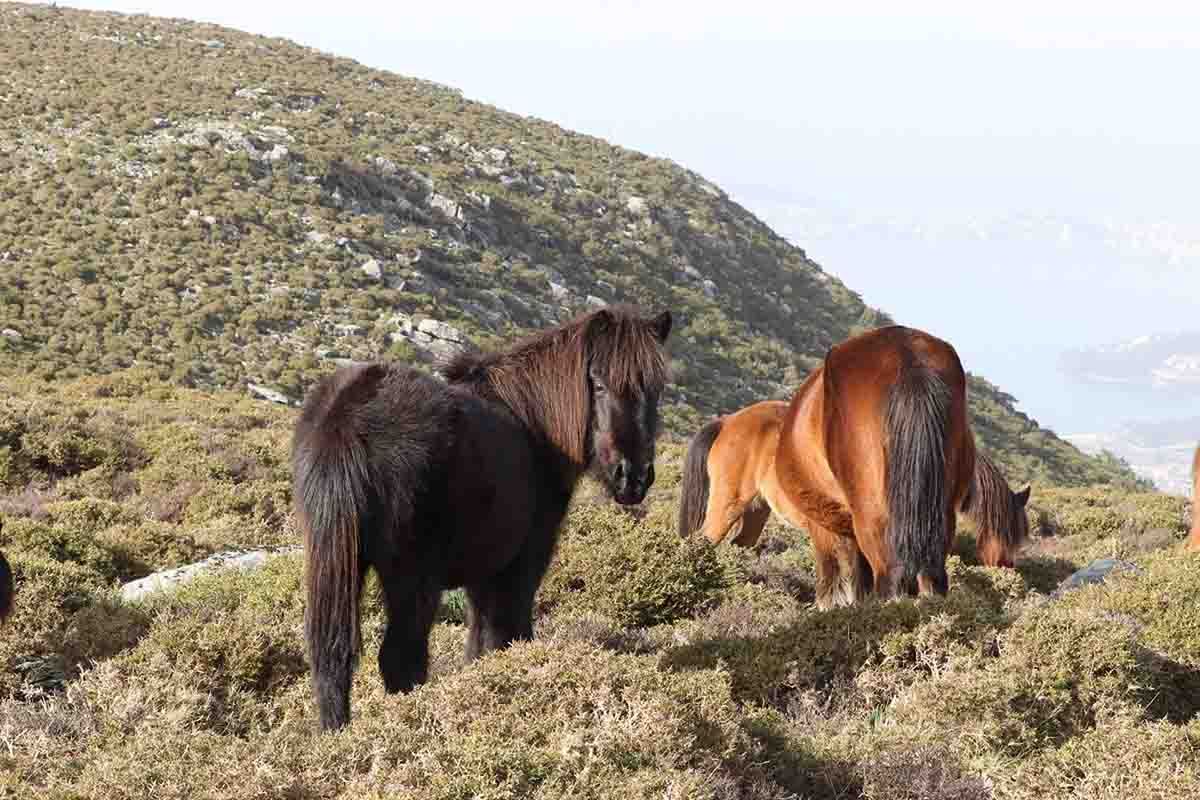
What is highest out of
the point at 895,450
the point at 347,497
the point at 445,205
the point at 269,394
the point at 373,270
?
the point at 445,205

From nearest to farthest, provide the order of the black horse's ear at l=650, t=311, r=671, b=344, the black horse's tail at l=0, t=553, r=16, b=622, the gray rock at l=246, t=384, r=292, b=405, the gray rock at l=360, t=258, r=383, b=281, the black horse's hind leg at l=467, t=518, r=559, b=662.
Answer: the black horse's tail at l=0, t=553, r=16, b=622
the black horse's hind leg at l=467, t=518, r=559, b=662
the black horse's ear at l=650, t=311, r=671, b=344
the gray rock at l=246, t=384, r=292, b=405
the gray rock at l=360, t=258, r=383, b=281

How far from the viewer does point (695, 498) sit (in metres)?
11.4

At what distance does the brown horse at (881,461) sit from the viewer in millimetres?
6070

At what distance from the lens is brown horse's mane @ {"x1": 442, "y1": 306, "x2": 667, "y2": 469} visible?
532cm

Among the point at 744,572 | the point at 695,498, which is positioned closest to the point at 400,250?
the point at 695,498

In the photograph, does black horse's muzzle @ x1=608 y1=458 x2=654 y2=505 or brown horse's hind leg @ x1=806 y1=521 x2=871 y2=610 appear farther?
brown horse's hind leg @ x1=806 y1=521 x2=871 y2=610

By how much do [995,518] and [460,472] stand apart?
7055 millimetres

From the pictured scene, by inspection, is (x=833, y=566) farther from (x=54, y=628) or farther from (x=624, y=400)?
(x=54, y=628)

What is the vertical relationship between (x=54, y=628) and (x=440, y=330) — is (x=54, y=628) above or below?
below

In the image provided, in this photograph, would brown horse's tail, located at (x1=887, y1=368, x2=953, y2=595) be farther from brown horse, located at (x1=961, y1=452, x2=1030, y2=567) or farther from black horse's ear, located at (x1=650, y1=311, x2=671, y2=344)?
brown horse, located at (x1=961, y1=452, x2=1030, y2=567)

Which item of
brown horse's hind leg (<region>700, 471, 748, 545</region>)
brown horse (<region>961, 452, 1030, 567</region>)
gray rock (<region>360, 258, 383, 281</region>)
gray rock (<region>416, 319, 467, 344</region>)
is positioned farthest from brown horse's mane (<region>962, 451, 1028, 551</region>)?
gray rock (<region>360, 258, 383, 281</region>)

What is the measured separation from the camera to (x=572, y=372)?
17.7ft

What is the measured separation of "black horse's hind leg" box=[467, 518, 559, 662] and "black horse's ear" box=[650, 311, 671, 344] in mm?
1132

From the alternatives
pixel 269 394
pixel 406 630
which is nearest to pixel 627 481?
pixel 406 630
